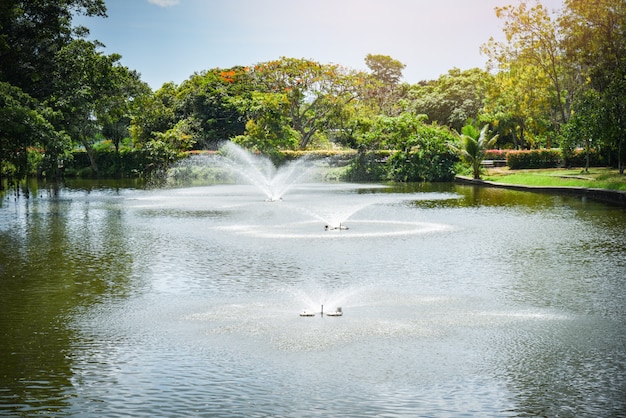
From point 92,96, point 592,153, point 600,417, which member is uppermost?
point 92,96

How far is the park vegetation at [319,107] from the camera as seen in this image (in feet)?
109

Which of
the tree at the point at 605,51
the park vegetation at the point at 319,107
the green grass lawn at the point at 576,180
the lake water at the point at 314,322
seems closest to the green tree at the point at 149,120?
the park vegetation at the point at 319,107

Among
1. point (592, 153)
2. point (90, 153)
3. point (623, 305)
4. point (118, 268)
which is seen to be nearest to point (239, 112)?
point (90, 153)

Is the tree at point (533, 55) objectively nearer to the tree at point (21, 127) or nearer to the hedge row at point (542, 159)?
the hedge row at point (542, 159)

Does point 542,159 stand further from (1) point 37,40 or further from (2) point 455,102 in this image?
(1) point 37,40

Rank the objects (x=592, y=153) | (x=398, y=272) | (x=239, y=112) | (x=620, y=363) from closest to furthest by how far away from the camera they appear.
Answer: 1. (x=620, y=363)
2. (x=398, y=272)
3. (x=592, y=153)
4. (x=239, y=112)

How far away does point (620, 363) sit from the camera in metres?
7.32

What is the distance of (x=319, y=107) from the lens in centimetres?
6134

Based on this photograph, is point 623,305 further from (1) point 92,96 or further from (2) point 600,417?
(1) point 92,96

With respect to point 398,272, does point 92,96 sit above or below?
above

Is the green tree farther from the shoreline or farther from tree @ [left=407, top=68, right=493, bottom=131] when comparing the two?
the shoreline

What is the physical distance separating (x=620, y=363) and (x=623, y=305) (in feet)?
9.45

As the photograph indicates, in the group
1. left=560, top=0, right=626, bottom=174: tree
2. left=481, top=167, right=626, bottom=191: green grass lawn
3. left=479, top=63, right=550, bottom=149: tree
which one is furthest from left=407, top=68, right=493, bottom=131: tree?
left=560, top=0, right=626, bottom=174: tree

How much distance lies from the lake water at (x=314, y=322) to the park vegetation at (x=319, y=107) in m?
14.3
